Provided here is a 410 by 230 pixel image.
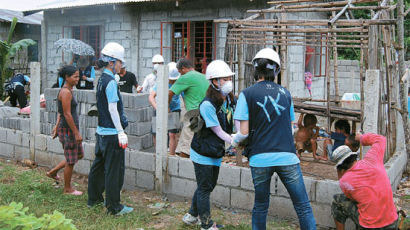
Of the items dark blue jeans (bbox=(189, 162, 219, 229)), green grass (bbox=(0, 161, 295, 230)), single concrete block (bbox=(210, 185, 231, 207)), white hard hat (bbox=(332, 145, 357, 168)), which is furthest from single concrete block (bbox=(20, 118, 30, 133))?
white hard hat (bbox=(332, 145, 357, 168))

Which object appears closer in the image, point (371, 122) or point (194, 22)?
point (371, 122)

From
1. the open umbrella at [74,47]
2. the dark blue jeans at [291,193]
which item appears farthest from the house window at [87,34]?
the dark blue jeans at [291,193]

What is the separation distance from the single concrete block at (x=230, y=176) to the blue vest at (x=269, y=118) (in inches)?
54.2

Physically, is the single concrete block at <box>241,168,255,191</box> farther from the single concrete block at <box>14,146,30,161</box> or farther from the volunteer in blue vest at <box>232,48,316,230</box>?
the single concrete block at <box>14,146,30,161</box>

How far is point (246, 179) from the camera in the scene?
480 centimetres

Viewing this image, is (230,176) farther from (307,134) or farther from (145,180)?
(307,134)

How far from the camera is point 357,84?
42.5ft

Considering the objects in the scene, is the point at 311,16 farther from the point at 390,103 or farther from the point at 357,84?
the point at 390,103

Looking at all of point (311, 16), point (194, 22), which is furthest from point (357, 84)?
point (194, 22)

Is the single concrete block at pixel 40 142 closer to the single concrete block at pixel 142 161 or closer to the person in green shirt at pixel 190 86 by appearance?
the single concrete block at pixel 142 161

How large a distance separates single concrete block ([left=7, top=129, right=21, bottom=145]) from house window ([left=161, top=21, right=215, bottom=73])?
4.80 metres

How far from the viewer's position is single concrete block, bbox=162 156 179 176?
17.4ft

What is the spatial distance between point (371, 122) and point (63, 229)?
3.29m

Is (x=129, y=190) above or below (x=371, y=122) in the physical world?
below
